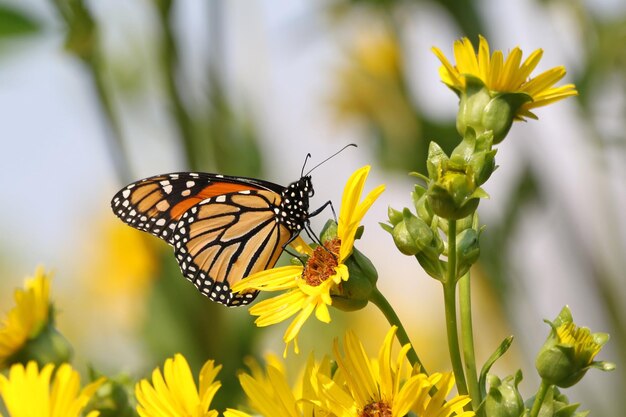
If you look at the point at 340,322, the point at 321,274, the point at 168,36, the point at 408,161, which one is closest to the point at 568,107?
the point at 408,161

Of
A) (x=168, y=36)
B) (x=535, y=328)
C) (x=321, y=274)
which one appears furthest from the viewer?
(x=535, y=328)

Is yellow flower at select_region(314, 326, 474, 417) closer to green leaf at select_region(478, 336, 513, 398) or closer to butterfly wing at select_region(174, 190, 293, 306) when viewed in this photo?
green leaf at select_region(478, 336, 513, 398)

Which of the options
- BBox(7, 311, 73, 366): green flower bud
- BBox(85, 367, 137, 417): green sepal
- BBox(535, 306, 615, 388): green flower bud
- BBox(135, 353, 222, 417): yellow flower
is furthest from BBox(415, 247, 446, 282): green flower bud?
BBox(7, 311, 73, 366): green flower bud

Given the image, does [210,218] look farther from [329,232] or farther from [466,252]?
[466,252]

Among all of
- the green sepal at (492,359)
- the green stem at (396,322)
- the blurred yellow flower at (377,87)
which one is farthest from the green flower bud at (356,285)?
the blurred yellow flower at (377,87)

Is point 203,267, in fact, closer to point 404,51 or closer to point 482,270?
point 482,270
